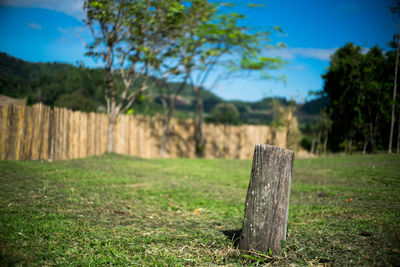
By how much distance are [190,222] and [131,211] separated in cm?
88

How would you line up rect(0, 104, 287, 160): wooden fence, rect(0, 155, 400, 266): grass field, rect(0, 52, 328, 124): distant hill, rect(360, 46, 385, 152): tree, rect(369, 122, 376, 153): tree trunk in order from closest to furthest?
rect(0, 155, 400, 266): grass field < rect(0, 52, 328, 124): distant hill < rect(0, 104, 287, 160): wooden fence < rect(360, 46, 385, 152): tree < rect(369, 122, 376, 153): tree trunk

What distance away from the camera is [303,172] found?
7.29 metres

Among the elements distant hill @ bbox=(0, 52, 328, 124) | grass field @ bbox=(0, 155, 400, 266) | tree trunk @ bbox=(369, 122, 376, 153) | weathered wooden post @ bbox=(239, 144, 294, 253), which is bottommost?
grass field @ bbox=(0, 155, 400, 266)

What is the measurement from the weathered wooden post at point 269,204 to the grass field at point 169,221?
123mm

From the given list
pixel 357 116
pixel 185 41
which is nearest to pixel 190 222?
pixel 357 116

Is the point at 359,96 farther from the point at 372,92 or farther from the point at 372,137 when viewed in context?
the point at 372,137

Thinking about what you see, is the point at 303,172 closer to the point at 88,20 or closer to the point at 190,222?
the point at 190,222

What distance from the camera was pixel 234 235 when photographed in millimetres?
2660

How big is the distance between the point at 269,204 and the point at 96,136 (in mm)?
7823

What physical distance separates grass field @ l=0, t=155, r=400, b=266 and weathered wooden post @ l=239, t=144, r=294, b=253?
123 millimetres

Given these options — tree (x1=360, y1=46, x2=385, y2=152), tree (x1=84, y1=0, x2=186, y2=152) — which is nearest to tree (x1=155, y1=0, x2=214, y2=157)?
tree (x1=84, y1=0, x2=186, y2=152)

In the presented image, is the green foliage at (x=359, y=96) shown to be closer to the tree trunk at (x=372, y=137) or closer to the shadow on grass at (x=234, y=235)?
the tree trunk at (x=372, y=137)

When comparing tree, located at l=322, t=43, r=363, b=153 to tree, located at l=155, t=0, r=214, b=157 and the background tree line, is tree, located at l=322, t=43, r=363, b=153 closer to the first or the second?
the background tree line

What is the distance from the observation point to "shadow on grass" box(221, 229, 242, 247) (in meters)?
2.61
